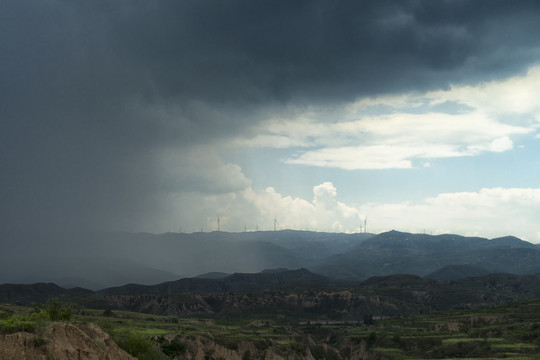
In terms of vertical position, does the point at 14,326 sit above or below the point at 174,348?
above

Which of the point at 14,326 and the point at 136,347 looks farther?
the point at 136,347

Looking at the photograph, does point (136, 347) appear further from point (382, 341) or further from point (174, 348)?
point (382, 341)

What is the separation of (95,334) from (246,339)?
77223mm

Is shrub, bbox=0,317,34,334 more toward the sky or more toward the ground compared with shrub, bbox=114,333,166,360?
more toward the sky

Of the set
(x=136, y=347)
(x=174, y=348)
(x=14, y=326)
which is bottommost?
(x=174, y=348)

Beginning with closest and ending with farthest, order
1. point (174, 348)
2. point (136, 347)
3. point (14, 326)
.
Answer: point (14, 326)
point (136, 347)
point (174, 348)

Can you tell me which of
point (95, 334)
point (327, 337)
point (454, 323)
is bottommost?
point (327, 337)

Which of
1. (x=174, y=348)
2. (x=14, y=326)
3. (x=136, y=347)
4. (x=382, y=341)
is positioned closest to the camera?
(x=14, y=326)

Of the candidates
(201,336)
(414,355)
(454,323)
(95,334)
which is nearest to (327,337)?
(454,323)

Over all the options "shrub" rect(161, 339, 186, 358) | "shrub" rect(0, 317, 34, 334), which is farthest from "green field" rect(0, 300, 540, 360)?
"shrub" rect(0, 317, 34, 334)

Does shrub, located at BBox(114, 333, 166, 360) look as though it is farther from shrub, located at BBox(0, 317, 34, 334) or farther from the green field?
shrub, located at BBox(0, 317, 34, 334)

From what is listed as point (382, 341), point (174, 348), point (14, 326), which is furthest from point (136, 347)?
point (382, 341)

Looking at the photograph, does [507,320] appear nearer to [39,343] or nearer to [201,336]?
[201,336]

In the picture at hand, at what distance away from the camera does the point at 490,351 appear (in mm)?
104125
